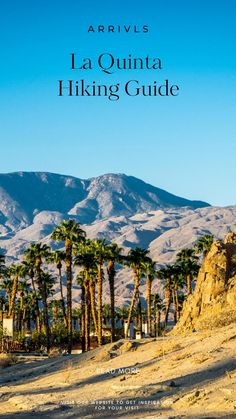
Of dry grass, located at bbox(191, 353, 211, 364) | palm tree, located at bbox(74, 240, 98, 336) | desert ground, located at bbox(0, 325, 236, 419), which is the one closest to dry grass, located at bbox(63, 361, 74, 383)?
desert ground, located at bbox(0, 325, 236, 419)

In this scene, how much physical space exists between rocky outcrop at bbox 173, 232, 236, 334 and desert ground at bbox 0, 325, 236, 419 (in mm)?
7255

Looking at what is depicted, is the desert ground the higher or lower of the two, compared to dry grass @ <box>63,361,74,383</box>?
higher

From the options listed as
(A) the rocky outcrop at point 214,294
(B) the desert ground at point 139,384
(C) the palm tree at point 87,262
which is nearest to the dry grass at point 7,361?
(B) the desert ground at point 139,384

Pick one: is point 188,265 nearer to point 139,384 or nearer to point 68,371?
point 68,371

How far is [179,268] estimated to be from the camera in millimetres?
98688

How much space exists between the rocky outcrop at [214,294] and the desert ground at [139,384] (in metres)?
7.25

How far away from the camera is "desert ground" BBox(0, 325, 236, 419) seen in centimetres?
2223

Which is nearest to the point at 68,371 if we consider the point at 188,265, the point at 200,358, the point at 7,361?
the point at 200,358

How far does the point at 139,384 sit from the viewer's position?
2848cm

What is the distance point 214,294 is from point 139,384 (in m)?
28.2

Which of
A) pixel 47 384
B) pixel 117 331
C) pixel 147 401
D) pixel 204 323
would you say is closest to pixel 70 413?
pixel 147 401

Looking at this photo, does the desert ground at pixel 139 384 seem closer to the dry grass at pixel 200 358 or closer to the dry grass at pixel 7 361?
the dry grass at pixel 200 358

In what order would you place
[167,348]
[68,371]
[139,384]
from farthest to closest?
[68,371], [167,348], [139,384]

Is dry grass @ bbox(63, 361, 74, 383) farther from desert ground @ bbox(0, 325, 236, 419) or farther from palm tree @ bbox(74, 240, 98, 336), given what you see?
palm tree @ bbox(74, 240, 98, 336)
